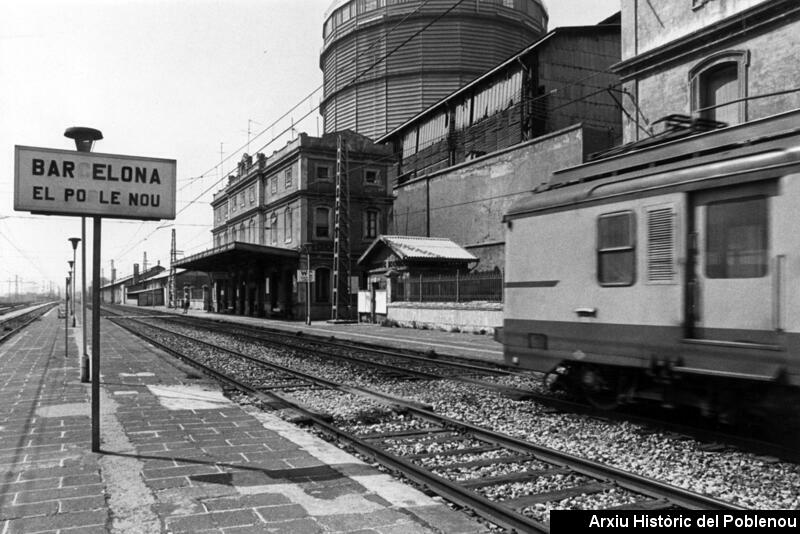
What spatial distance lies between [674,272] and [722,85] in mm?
15218

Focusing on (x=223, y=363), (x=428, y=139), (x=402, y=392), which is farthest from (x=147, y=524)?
(x=428, y=139)

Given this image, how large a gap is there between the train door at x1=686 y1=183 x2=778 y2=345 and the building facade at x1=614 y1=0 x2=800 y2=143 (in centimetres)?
1107

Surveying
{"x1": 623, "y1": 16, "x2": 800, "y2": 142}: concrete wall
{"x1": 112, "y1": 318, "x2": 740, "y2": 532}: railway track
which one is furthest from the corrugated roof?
{"x1": 112, "y1": 318, "x2": 740, "y2": 532}: railway track

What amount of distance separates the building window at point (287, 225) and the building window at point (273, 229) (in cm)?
220

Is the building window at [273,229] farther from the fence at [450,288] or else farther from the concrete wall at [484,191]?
the fence at [450,288]

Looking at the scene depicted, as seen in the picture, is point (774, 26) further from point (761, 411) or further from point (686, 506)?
point (686, 506)

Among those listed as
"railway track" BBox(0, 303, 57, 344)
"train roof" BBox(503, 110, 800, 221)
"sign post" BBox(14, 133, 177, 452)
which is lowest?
"railway track" BBox(0, 303, 57, 344)

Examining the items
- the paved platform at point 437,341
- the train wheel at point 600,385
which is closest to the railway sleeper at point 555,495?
the train wheel at point 600,385

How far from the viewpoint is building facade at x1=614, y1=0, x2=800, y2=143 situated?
17.2 meters

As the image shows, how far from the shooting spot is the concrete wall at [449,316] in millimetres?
23812

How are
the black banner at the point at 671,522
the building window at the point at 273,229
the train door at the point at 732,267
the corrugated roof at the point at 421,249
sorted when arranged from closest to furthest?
the black banner at the point at 671,522
the train door at the point at 732,267
the corrugated roof at the point at 421,249
the building window at the point at 273,229

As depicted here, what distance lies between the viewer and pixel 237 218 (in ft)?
191

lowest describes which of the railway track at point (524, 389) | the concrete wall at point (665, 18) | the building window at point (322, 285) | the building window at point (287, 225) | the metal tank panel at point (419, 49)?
the railway track at point (524, 389)

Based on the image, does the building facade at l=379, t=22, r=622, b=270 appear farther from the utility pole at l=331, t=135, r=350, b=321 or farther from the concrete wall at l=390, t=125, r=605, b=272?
the utility pole at l=331, t=135, r=350, b=321
